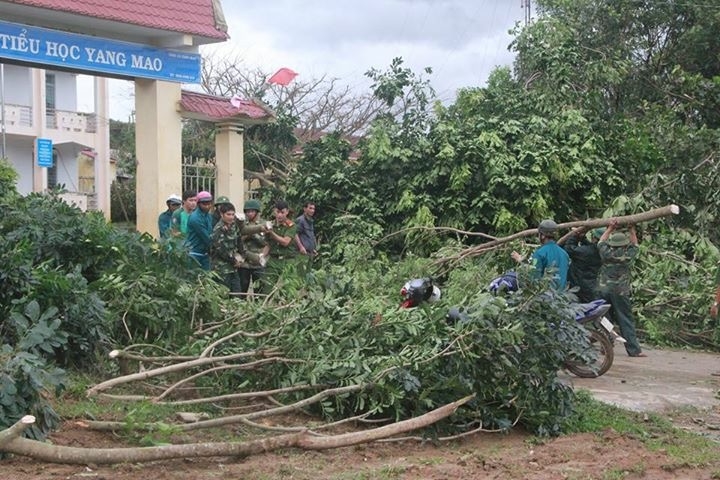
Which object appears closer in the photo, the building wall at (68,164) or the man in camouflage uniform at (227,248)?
the man in camouflage uniform at (227,248)

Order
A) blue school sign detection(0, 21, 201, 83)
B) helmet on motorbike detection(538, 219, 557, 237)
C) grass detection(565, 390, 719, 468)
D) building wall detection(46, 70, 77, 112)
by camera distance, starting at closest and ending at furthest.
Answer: grass detection(565, 390, 719, 468), helmet on motorbike detection(538, 219, 557, 237), blue school sign detection(0, 21, 201, 83), building wall detection(46, 70, 77, 112)

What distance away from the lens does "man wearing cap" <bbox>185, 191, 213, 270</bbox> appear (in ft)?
31.9

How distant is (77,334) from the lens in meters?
6.83

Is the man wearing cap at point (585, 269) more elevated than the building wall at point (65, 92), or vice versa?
the building wall at point (65, 92)

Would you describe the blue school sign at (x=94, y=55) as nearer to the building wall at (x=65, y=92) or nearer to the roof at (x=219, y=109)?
the roof at (x=219, y=109)

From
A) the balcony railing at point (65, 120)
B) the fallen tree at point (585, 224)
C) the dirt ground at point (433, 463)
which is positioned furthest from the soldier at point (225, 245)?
the balcony railing at point (65, 120)

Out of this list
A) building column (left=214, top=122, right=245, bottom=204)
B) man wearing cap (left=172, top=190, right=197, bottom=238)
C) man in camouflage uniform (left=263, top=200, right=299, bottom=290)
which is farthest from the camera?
building column (left=214, top=122, right=245, bottom=204)

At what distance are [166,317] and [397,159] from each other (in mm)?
7325

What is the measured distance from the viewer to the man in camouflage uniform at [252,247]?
10047mm

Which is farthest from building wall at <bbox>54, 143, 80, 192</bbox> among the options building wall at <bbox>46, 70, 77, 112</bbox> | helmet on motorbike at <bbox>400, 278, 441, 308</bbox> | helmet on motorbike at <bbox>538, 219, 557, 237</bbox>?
helmet on motorbike at <bbox>400, 278, 441, 308</bbox>

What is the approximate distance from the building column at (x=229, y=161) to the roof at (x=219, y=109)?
0.79ft

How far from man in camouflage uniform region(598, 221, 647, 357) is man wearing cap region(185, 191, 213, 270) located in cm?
434

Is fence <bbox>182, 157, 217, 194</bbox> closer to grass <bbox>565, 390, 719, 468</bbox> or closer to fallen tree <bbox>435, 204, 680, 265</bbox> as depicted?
fallen tree <bbox>435, 204, 680, 265</bbox>

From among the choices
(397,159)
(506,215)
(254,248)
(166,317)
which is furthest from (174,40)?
(166,317)
